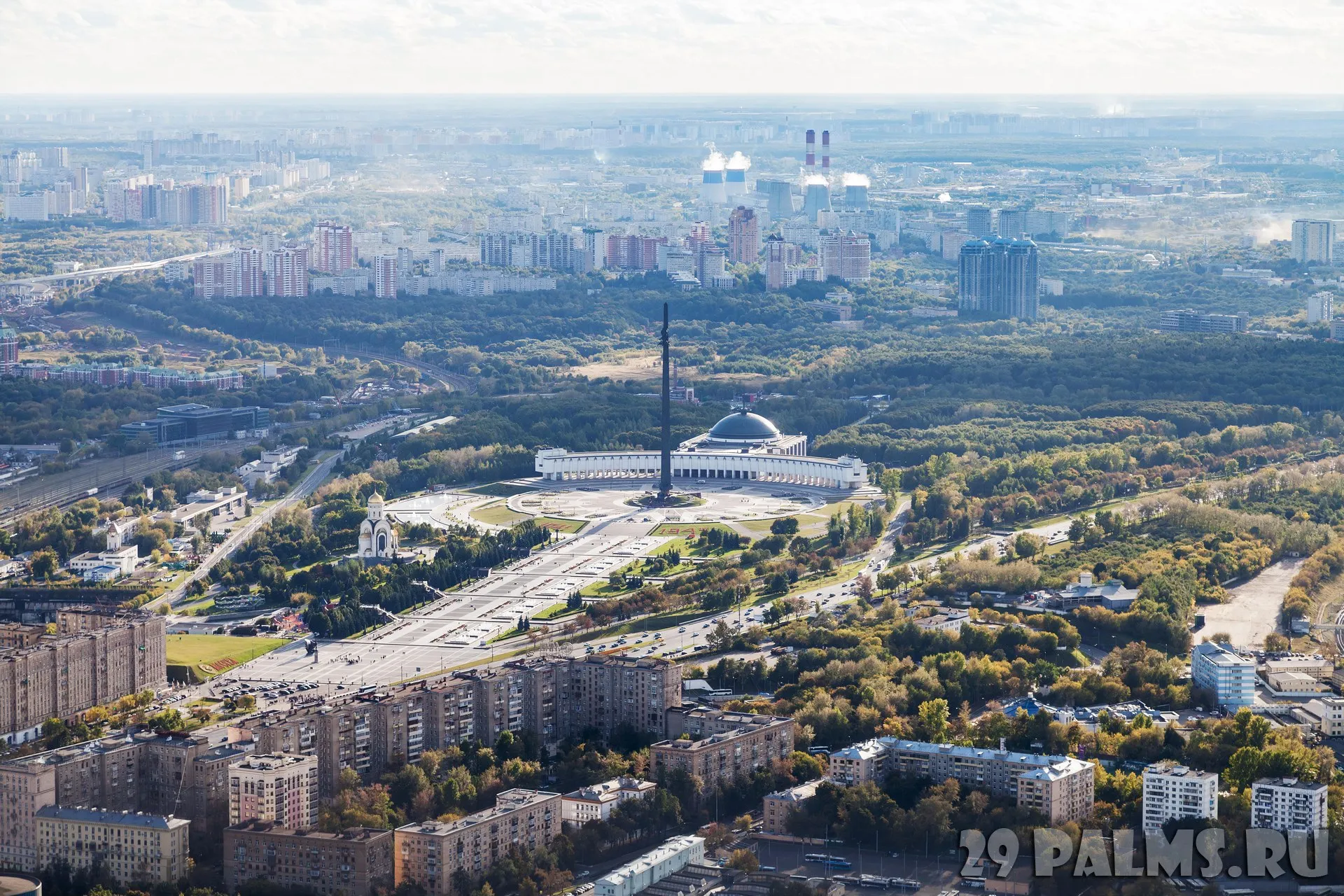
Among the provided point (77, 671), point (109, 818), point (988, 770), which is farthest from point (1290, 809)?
point (77, 671)

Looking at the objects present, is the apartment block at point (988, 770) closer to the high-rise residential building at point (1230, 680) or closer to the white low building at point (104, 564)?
the high-rise residential building at point (1230, 680)

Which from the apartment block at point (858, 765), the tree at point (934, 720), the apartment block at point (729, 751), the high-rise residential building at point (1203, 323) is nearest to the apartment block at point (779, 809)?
the apartment block at point (858, 765)

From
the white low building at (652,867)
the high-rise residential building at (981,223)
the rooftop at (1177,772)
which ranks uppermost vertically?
the high-rise residential building at (981,223)

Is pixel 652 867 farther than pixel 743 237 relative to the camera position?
No

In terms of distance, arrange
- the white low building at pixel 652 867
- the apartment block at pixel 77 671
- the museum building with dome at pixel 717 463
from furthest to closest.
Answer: the museum building with dome at pixel 717 463, the apartment block at pixel 77 671, the white low building at pixel 652 867

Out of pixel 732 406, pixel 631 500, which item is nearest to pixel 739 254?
pixel 732 406

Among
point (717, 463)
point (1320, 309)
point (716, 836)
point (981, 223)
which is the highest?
point (981, 223)

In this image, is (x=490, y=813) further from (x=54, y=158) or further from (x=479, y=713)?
(x=54, y=158)
